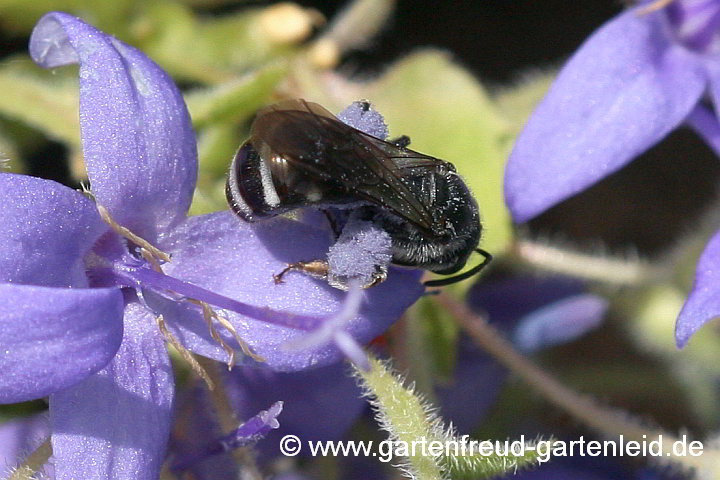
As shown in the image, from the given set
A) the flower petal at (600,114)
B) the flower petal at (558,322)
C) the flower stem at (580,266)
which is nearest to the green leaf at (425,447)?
the flower petal at (600,114)

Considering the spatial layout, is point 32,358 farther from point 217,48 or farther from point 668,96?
point 217,48

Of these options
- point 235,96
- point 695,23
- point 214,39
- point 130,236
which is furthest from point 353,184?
point 214,39

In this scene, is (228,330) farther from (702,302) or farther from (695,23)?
(695,23)

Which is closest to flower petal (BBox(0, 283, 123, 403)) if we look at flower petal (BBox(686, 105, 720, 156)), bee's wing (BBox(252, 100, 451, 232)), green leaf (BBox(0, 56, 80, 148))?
bee's wing (BBox(252, 100, 451, 232))

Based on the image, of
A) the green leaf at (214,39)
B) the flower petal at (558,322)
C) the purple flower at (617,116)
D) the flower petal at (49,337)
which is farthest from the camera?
the green leaf at (214,39)

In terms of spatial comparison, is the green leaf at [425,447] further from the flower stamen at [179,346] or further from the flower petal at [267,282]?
the flower stamen at [179,346]

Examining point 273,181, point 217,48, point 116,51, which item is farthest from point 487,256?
point 217,48

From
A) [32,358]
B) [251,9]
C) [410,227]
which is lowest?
[251,9]
